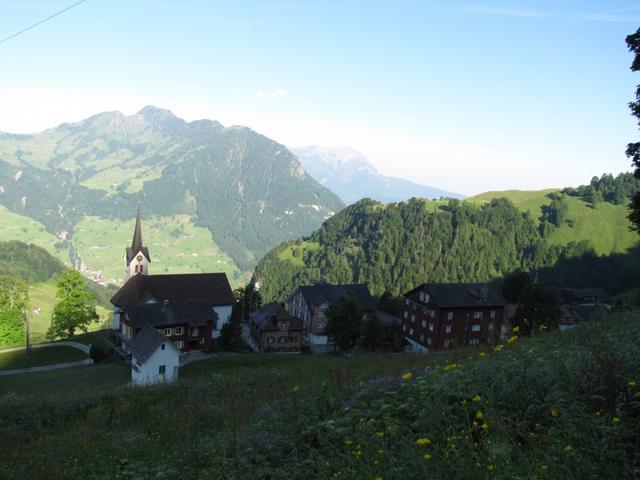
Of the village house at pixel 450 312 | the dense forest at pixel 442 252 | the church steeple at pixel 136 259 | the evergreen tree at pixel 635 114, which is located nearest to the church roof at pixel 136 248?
the church steeple at pixel 136 259

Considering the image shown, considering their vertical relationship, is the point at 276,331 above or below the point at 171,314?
below

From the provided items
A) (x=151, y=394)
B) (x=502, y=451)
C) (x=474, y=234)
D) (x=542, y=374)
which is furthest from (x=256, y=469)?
(x=474, y=234)

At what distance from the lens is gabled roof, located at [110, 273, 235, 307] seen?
199 ft

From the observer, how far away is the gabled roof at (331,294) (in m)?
74.4

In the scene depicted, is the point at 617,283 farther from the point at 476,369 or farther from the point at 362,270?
the point at 476,369

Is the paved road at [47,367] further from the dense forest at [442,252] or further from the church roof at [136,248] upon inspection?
the dense forest at [442,252]

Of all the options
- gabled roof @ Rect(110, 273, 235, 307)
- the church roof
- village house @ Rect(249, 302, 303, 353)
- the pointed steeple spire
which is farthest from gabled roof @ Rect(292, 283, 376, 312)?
the pointed steeple spire

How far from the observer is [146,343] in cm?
4056

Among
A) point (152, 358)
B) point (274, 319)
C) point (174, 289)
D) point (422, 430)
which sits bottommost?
point (274, 319)

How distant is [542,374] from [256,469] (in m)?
5.10

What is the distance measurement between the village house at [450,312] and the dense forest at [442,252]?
72.9m

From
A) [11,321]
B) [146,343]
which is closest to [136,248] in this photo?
[11,321]

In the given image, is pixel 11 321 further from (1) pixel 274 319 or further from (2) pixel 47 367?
(1) pixel 274 319

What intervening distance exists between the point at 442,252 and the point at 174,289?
370ft
